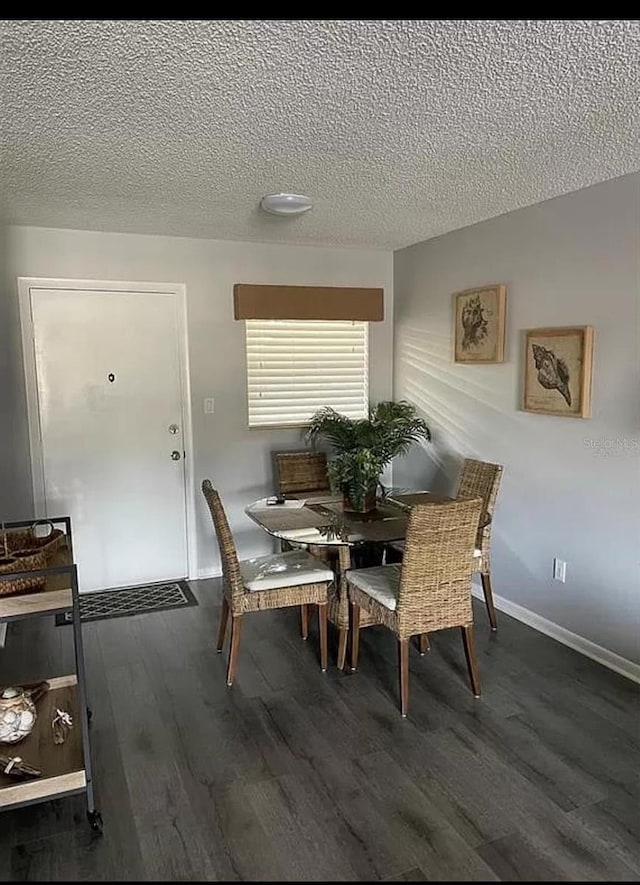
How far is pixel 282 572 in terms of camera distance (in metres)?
2.96

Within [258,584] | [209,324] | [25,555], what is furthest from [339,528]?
[209,324]

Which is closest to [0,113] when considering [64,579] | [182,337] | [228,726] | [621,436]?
[64,579]

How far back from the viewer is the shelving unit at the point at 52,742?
1807mm

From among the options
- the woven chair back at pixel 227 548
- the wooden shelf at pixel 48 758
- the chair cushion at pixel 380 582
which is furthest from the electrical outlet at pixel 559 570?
the wooden shelf at pixel 48 758

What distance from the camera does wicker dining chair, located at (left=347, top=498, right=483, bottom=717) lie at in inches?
98.5

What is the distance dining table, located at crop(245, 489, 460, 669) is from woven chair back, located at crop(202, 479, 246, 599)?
0.24 metres

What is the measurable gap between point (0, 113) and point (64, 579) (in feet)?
5.10

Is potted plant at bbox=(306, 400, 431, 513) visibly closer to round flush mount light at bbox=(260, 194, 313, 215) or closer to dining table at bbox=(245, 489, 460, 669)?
dining table at bbox=(245, 489, 460, 669)

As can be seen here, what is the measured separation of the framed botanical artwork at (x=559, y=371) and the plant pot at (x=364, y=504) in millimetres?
1027

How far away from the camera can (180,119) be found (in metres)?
2.06

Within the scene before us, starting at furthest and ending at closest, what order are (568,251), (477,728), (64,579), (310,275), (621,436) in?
(310,275), (568,251), (621,436), (477,728), (64,579)

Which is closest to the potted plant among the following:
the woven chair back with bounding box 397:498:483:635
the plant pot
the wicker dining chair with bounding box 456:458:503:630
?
the plant pot

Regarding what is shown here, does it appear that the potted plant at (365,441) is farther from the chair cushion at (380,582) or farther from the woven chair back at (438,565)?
the woven chair back at (438,565)

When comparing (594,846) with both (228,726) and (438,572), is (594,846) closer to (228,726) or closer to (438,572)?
(438,572)
